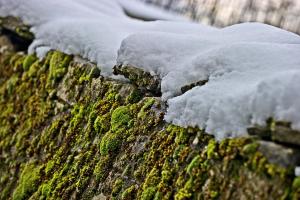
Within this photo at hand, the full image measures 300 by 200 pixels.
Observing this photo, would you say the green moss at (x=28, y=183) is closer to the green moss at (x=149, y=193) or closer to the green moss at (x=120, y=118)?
the green moss at (x=120, y=118)

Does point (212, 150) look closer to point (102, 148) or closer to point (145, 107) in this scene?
point (145, 107)

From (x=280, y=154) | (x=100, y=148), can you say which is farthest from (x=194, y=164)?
(x=100, y=148)

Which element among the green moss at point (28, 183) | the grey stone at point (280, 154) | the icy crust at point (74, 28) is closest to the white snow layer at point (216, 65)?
the icy crust at point (74, 28)

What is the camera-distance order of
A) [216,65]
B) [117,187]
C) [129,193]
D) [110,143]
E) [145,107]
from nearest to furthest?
[216,65], [129,193], [117,187], [145,107], [110,143]

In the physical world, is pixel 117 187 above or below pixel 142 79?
below

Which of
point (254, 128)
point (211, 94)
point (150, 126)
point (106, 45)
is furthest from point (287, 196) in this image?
point (106, 45)

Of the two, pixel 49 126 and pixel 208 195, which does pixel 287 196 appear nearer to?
pixel 208 195

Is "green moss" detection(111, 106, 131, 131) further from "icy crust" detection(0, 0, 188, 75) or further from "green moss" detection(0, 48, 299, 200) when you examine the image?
"icy crust" detection(0, 0, 188, 75)
